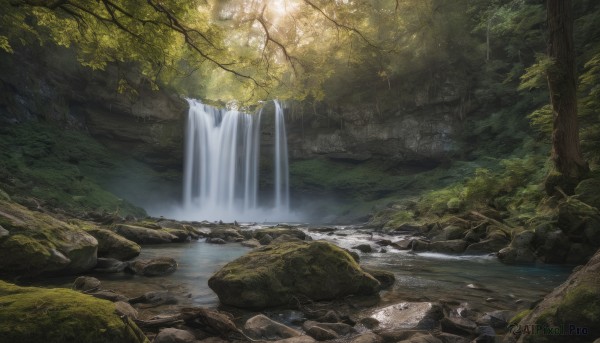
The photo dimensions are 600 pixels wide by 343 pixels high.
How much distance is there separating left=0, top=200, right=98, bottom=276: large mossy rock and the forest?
0.03 meters

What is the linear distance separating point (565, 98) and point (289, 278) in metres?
9.43

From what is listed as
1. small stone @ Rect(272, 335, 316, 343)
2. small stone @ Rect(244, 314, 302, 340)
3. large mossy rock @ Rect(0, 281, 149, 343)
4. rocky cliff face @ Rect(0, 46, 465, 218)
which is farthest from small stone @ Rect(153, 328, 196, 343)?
rocky cliff face @ Rect(0, 46, 465, 218)

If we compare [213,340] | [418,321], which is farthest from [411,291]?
[213,340]

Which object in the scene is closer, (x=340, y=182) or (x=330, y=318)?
(x=330, y=318)

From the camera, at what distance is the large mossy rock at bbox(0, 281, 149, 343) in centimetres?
230

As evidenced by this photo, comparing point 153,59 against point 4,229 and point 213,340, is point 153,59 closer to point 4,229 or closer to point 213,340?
point 4,229

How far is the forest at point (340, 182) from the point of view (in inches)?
147

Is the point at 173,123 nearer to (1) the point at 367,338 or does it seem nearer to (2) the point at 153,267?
(2) the point at 153,267

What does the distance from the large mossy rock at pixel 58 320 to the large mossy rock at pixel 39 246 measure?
2.87 meters

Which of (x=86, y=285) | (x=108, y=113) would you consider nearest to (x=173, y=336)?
(x=86, y=285)

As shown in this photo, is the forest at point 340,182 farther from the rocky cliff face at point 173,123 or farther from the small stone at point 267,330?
the rocky cliff face at point 173,123

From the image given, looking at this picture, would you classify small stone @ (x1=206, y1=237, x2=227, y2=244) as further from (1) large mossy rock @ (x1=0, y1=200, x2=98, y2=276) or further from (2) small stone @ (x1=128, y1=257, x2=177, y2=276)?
(1) large mossy rock @ (x1=0, y1=200, x2=98, y2=276)

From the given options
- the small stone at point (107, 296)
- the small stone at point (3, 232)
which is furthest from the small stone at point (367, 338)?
the small stone at point (3, 232)

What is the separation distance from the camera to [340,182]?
3219 cm
